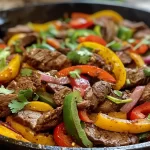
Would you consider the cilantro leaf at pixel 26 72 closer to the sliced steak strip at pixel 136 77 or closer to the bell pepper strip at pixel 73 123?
the bell pepper strip at pixel 73 123

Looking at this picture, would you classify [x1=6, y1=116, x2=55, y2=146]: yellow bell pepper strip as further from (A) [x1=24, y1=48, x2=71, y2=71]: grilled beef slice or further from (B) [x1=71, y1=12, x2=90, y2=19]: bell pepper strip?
(B) [x1=71, y1=12, x2=90, y2=19]: bell pepper strip

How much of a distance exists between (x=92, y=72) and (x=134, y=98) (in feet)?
1.07

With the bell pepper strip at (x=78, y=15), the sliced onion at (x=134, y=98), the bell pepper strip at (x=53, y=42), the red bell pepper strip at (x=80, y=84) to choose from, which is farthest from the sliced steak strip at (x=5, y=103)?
the bell pepper strip at (x=78, y=15)

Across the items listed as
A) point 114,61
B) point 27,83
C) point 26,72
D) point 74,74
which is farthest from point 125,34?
point 27,83

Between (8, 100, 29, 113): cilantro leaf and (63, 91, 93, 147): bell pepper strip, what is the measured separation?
255 mm

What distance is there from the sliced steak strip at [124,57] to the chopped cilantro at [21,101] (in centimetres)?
83

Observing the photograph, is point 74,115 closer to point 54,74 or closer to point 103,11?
point 54,74

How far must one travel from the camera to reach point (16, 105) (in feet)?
7.22

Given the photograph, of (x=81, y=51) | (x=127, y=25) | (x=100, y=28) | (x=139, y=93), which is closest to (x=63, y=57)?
(x=81, y=51)

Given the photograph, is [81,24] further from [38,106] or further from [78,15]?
[38,106]

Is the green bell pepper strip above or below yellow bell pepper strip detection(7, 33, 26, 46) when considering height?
above

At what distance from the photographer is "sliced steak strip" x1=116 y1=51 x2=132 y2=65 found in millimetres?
2795

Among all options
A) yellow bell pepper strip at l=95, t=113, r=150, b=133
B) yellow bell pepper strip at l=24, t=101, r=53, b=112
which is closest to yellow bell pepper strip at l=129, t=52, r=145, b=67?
yellow bell pepper strip at l=95, t=113, r=150, b=133

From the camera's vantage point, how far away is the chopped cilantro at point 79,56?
8.47ft
